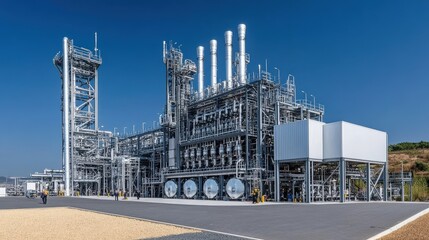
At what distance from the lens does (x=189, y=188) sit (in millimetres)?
54969

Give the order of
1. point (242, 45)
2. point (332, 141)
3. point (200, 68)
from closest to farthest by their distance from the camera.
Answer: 1. point (332, 141)
2. point (242, 45)
3. point (200, 68)

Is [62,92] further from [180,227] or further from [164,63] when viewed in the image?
[180,227]

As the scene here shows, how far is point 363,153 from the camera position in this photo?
1772 inches

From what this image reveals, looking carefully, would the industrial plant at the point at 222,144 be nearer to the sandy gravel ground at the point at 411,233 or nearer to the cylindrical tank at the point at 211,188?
the cylindrical tank at the point at 211,188

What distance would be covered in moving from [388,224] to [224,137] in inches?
1396

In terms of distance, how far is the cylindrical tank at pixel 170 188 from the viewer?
58.8 metres

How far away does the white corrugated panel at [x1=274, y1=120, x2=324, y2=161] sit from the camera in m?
41.8

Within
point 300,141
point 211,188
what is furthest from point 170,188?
point 300,141

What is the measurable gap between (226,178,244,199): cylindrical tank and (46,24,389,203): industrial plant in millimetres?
121

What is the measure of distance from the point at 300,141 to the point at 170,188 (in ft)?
81.7

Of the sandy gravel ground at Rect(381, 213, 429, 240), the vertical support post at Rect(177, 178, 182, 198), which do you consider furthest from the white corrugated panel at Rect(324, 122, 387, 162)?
the sandy gravel ground at Rect(381, 213, 429, 240)

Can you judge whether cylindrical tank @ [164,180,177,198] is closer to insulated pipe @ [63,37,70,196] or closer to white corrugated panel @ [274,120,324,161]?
white corrugated panel @ [274,120,324,161]

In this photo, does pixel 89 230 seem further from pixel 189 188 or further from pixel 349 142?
pixel 189 188

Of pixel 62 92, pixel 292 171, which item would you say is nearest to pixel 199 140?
pixel 292 171
